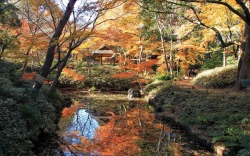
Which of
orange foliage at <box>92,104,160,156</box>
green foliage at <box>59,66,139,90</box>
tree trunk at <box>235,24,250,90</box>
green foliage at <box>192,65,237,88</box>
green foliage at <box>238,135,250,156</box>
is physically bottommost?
orange foliage at <box>92,104,160,156</box>

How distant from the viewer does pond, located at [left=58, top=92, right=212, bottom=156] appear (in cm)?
643

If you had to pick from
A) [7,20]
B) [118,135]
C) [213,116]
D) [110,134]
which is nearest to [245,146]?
[213,116]

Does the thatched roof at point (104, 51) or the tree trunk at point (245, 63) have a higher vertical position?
the thatched roof at point (104, 51)

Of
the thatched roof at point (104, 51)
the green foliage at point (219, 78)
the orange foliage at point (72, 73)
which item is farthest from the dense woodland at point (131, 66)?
the thatched roof at point (104, 51)

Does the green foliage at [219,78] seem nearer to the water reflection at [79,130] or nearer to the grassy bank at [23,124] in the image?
the water reflection at [79,130]

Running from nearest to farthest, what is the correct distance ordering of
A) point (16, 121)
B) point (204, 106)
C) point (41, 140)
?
point (16, 121)
point (41, 140)
point (204, 106)

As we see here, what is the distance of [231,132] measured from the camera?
618cm

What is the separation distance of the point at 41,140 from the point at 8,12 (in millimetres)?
4819

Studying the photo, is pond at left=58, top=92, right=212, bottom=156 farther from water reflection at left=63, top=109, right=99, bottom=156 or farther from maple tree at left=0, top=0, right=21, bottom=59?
maple tree at left=0, top=0, right=21, bottom=59

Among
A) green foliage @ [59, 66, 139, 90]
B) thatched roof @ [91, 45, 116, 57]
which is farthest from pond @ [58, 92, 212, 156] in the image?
thatched roof @ [91, 45, 116, 57]

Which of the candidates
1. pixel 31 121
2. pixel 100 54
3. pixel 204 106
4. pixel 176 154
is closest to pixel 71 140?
pixel 31 121

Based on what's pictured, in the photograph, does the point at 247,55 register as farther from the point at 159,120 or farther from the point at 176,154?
the point at 176,154

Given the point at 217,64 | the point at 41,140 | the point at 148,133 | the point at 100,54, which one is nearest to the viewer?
the point at 41,140

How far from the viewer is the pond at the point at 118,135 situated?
21.1 ft
